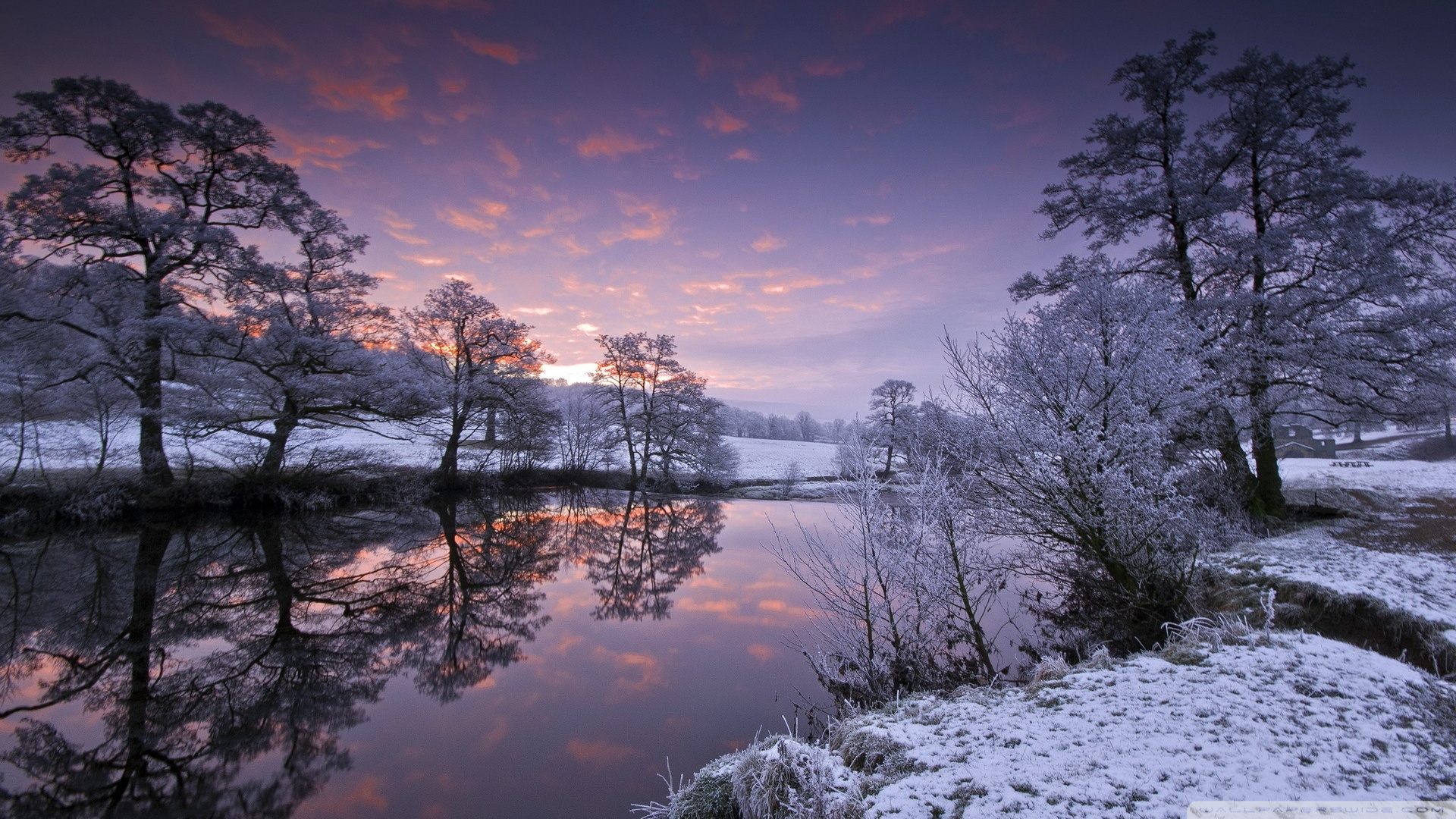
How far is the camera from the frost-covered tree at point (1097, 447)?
7.30 meters

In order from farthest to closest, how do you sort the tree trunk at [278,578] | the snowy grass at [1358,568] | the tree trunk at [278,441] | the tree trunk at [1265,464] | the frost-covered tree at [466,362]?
the frost-covered tree at [466,362]
the tree trunk at [278,441]
the tree trunk at [1265,464]
the tree trunk at [278,578]
the snowy grass at [1358,568]

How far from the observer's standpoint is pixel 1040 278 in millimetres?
14219

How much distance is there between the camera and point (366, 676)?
716 centimetres

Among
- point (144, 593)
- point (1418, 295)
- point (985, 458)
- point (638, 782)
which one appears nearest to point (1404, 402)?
point (1418, 295)

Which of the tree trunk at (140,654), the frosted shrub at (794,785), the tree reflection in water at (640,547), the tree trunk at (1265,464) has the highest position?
the tree trunk at (1265,464)

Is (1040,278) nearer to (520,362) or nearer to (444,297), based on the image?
(520,362)

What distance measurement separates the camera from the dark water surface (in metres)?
4.95

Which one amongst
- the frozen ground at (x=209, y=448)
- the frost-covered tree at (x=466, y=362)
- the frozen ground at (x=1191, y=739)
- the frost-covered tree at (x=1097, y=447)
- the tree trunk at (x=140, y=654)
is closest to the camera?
the frozen ground at (x=1191, y=739)

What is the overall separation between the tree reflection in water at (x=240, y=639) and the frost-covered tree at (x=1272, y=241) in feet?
47.8

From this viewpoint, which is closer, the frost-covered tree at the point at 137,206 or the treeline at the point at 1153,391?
the treeline at the point at 1153,391

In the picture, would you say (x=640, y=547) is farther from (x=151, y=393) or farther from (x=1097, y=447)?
(x=151, y=393)

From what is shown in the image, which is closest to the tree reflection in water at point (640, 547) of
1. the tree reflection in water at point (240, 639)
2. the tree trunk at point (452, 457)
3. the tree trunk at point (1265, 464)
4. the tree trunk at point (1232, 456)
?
the tree reflection in water at point (240, 639)

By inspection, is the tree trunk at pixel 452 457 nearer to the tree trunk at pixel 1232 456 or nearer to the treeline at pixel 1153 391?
the treeline at pixel 1153 391

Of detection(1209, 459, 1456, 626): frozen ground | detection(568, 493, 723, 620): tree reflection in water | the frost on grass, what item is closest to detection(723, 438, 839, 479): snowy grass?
detection(568, 493, 723, 620): tree reflection in water
